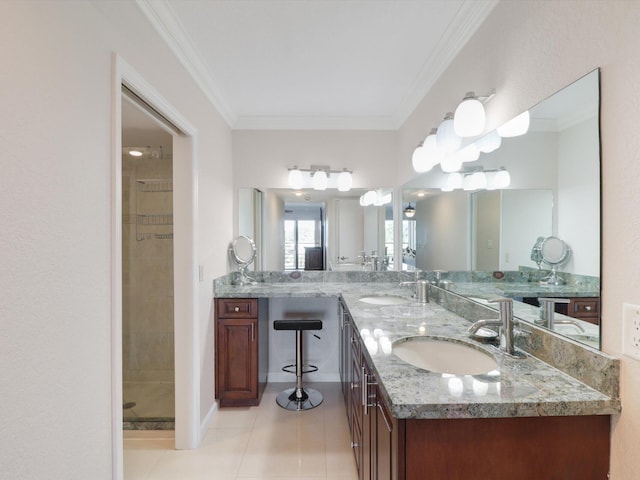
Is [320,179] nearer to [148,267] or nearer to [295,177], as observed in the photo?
[295,177]

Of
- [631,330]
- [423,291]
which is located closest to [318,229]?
[423,291]

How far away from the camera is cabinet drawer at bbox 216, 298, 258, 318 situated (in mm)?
2605

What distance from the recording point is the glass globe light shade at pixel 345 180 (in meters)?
3.16

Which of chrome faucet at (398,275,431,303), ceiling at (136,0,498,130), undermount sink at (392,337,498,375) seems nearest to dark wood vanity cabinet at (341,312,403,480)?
undermount sink at (392,337,498,375)

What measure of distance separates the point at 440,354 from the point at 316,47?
1851 mm

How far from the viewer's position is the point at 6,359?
0.81 metres

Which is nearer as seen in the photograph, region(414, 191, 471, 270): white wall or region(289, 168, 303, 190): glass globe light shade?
region(414, 191, 471, 270): white wall

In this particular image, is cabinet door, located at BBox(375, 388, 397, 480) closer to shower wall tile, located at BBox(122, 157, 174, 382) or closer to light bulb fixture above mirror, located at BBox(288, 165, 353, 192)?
light bulb fixture above mirror, located at BBox(288, 165, 353, 192)

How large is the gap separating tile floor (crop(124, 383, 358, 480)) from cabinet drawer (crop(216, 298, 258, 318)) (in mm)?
776

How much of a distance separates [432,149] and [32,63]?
1940 mm

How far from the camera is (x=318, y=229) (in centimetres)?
332

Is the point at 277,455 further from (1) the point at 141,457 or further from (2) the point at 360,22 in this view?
(2) the point at 360,22

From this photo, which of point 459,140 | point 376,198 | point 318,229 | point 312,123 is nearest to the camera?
point 459,140

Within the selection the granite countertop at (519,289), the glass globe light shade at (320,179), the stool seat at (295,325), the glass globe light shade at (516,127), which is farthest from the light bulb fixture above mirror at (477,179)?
the stool seat at (295,325)
